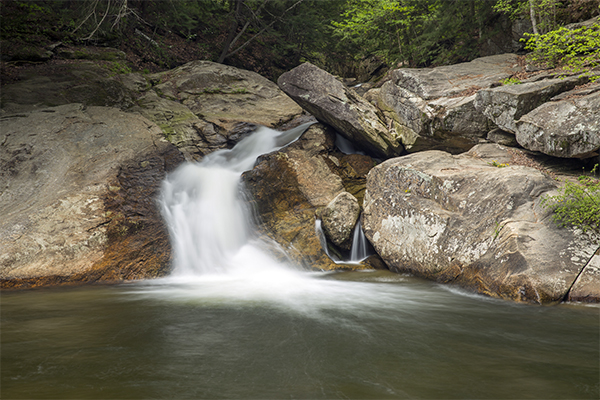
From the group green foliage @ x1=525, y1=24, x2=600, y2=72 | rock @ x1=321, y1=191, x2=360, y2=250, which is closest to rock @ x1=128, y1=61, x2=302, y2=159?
rock @ x1=321, y1=191, x2=360, y2=250

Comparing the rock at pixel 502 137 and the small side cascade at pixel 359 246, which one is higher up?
the rock at pixel 502 137

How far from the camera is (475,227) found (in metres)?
6.10

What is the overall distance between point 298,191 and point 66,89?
7.51 m

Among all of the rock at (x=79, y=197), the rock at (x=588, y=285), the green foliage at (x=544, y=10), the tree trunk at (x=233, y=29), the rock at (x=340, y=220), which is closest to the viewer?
the rock at (x=588, y=285)

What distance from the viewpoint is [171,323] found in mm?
4355

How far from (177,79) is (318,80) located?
252 inches

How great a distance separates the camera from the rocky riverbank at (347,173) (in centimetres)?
582

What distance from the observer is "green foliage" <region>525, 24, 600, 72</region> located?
675cm

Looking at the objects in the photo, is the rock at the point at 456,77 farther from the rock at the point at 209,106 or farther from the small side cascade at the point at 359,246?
the rock at the point at 209,106

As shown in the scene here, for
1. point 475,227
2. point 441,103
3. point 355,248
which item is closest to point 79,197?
point 355,248

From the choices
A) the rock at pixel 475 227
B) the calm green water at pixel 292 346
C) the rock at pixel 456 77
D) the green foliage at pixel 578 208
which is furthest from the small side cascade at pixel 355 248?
the rock at pixel 456 77

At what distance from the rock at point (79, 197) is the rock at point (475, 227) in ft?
15.9

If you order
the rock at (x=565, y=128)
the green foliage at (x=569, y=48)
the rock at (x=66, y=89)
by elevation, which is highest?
the rock at (x=66, y=89)

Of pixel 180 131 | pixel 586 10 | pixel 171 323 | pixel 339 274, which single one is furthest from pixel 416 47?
pixel 171 323
